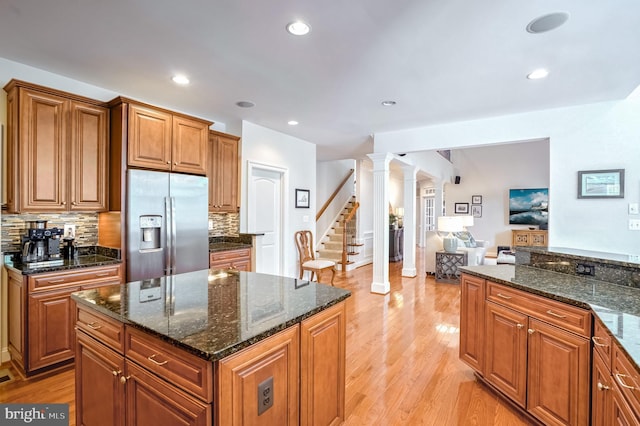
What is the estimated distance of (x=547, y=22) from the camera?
2.00 metres

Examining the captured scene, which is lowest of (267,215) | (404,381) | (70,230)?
(404,381)

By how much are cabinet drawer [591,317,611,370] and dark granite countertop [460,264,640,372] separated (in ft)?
0.17

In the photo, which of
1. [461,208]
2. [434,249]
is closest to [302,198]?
[434,249]

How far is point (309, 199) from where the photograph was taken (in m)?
5.70

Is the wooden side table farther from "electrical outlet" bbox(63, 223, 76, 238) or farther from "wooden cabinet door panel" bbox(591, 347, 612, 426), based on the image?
"electrical outlet" bbox(63, 223, 76, 238)

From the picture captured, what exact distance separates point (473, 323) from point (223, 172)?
3.30 m

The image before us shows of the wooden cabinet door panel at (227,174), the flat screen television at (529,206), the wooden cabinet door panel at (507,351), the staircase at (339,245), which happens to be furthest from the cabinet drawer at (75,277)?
the flat screen television at (529,206)

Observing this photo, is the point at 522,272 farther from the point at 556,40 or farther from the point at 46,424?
the point at 46,424

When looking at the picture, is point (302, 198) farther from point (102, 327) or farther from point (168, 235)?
point (102, 327)

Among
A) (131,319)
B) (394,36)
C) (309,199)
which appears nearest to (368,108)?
(394,36)

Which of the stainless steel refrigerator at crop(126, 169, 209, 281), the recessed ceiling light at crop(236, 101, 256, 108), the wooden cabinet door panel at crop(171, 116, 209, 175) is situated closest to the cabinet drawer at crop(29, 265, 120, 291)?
the stainless steel refrigerator at crop(126, 169, 209, 281)

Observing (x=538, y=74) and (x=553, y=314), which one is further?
(x=538, y=74)

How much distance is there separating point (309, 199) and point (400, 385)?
Result: 147 inches

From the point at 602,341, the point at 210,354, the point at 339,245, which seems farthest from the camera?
the point at 339,245
